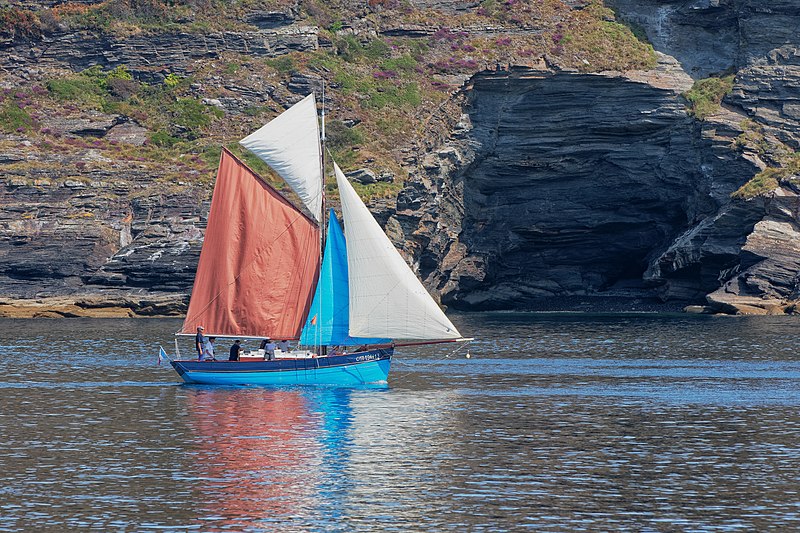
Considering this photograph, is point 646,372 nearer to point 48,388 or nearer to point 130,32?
point 48,388

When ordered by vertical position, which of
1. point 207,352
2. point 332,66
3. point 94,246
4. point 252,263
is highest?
point 332,66

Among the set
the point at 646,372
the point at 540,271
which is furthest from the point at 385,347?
the point at 540,271

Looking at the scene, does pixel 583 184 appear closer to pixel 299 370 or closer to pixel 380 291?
pixel 299 370

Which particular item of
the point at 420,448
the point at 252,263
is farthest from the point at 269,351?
the point at 420,448

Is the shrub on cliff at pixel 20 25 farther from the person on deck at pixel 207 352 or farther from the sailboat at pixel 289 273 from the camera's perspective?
the person on deck at pixel 207 352

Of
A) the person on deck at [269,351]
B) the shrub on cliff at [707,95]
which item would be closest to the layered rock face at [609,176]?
the shrub on cliff at [707,95]

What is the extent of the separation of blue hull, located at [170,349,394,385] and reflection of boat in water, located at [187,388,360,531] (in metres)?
1.16

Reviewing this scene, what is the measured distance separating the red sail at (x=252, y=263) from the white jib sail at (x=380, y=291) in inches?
128

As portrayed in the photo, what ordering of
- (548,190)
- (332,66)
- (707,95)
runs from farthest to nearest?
(332,66), (548,190), (707,95)

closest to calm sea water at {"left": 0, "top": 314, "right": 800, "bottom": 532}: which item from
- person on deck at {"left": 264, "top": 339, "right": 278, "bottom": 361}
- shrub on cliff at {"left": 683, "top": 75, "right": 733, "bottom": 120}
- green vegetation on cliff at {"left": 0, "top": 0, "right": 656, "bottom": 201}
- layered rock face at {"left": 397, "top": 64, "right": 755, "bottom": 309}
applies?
person on deck at {"left": 264, "top": 339, "right": 278, "bottom": 361}

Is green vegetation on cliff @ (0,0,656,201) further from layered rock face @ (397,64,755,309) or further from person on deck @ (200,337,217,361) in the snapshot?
person on deck @ (200,337,217,361)

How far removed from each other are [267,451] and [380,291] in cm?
1691

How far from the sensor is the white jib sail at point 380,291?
183 ft

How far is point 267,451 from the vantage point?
4050 centimetres
